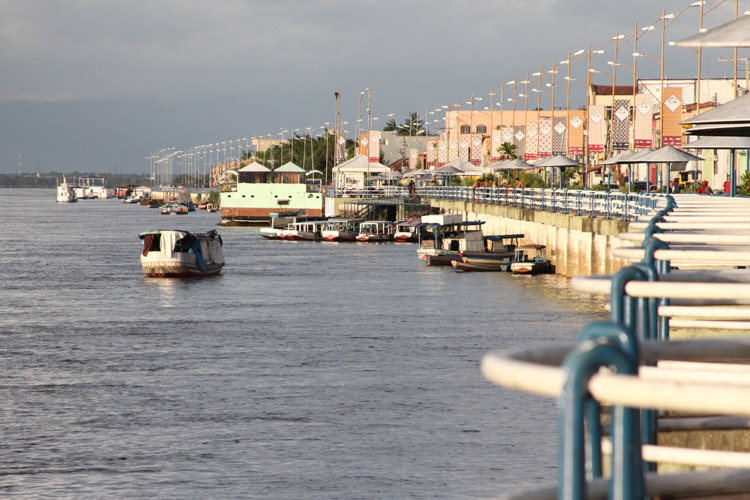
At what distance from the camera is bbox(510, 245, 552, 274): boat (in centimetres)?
5666

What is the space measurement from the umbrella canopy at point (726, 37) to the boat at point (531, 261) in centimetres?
4383

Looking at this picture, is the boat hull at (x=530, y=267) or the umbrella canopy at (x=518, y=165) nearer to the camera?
the boat hull at (x=530, y=267)

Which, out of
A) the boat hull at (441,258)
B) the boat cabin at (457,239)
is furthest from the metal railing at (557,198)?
the boat hull at (441,258)

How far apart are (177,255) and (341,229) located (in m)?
36.4

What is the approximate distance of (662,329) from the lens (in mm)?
8359

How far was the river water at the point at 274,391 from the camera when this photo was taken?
59.5 feet

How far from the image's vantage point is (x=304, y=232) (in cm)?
9275

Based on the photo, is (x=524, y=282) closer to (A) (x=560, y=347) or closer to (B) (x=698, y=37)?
(B) (x=698, y=37)

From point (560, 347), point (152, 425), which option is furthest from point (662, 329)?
point (152, 425)

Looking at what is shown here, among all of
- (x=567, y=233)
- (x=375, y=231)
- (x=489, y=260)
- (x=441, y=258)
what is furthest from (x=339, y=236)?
(x=567, y=233)

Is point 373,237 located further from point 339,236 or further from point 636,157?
point 636,157

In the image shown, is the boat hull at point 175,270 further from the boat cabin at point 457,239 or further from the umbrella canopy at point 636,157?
the umbrella canopy at point 636,157

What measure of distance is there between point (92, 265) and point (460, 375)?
141 feet

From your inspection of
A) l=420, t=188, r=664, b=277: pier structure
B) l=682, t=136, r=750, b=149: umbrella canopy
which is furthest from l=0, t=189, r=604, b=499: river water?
l=682, t=136, r=750, b=149: umbrella canopy
